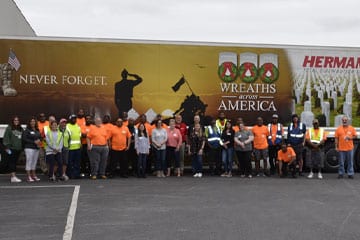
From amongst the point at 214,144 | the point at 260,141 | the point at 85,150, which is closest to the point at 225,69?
the point at 214,144

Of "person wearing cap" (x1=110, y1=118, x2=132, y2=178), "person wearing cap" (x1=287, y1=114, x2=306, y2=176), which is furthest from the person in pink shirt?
"person wearing cap" (x1=287, y1=114, x2=306, y2=176)

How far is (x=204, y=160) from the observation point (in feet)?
47.9

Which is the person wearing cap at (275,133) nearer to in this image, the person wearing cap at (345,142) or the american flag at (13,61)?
the person wearing cap at (345,142)

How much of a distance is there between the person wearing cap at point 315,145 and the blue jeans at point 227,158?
203 centimetres

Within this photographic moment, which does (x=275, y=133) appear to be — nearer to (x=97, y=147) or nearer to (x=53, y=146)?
(x=97, y=147)

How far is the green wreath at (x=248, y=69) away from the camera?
14.3 metres

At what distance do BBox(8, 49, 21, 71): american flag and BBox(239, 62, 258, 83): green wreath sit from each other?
5623mm

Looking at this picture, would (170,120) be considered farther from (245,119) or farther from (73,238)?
(73,238)

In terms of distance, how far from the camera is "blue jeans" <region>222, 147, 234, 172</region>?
14148mm

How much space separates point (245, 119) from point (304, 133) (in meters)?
1.55

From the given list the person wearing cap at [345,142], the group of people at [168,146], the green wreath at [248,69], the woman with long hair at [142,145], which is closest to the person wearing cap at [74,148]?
the group of people at [168,146]

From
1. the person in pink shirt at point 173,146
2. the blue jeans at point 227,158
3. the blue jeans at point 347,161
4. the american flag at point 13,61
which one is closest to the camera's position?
the american flag at point 13,61

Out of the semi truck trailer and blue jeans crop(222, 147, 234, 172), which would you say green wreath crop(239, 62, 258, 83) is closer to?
the semi truck trailer

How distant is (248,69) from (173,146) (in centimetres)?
280
